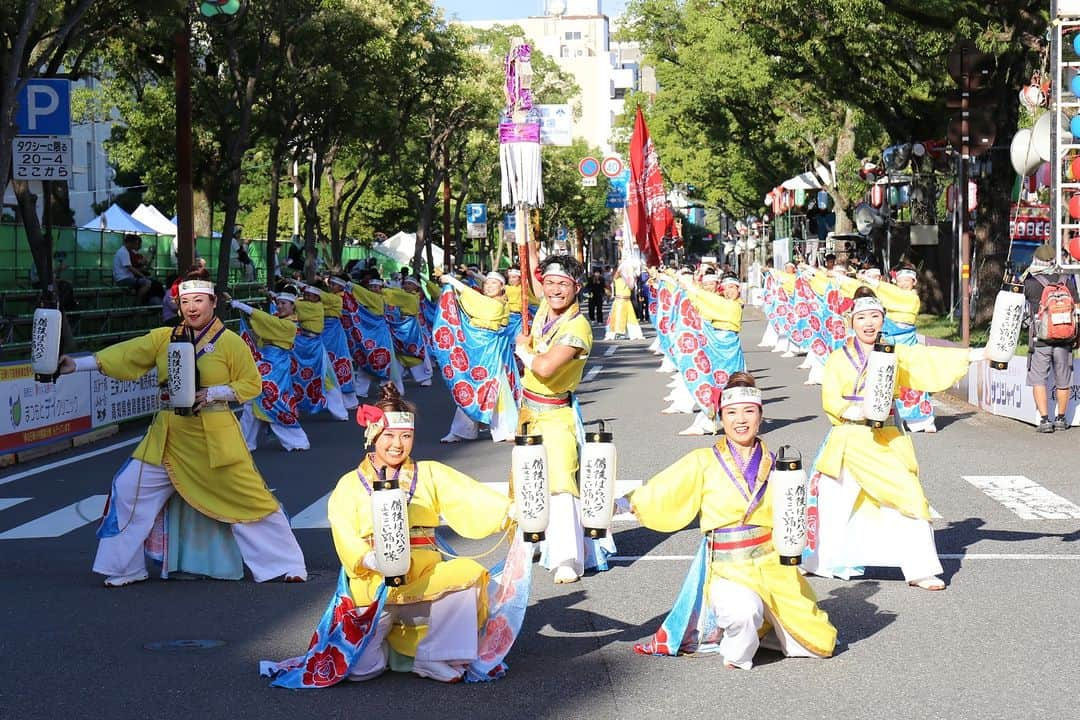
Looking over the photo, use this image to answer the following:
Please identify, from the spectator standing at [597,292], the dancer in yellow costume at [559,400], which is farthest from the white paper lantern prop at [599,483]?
the spectator standing at [597,292]

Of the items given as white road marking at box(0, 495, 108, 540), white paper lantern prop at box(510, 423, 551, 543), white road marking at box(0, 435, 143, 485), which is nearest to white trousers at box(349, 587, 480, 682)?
white paper lantern prop at box(510, 423, 551, 543)

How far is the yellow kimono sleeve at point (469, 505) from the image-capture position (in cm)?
606

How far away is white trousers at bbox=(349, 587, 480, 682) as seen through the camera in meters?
6.09

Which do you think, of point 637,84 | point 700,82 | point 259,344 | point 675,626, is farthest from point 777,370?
point 637,84

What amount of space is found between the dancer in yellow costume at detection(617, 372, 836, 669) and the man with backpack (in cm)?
956

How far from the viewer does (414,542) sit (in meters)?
6.19

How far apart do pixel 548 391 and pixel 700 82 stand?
39.2 metres

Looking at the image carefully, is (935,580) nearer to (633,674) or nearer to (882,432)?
(882,432)

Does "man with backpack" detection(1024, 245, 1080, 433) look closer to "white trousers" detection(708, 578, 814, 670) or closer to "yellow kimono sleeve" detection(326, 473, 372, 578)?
"white trousers" detection(708, 578, 814, 670)

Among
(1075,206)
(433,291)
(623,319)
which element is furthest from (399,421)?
(623,319)

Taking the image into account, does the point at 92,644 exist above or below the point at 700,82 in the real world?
below

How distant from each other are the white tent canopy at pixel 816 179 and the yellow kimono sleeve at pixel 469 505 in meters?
38.3

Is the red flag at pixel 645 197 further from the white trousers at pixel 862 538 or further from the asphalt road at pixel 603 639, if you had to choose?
the white trousers at pixel 862 538

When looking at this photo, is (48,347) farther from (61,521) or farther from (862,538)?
(862,538)
